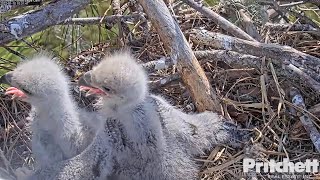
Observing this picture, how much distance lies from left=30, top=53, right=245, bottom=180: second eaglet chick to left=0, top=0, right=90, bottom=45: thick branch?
0.41 metres

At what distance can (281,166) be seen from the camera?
348cm

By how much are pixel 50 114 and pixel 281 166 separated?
127 centimetres

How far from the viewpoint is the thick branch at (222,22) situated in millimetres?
3873

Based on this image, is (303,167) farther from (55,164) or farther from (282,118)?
(55,164)

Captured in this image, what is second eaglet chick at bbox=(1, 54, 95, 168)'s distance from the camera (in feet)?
11.2

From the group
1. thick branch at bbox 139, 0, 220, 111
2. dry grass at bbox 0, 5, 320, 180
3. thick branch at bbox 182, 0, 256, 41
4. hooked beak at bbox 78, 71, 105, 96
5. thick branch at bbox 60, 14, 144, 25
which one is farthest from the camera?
thick branch at bbox 60, 14, 144, 25

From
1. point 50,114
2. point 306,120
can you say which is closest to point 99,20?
point 50,114

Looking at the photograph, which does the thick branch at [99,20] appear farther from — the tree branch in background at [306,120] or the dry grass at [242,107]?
the tree branch in background at [306,120]

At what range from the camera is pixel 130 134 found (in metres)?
3.38

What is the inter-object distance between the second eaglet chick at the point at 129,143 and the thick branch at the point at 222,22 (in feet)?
2.26

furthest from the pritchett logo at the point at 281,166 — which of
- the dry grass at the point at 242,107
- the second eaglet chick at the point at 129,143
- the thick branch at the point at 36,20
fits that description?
the thick branch at the point at 36,20

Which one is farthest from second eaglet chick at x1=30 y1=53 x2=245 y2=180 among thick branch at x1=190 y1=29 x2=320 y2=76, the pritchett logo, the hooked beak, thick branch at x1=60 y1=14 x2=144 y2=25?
→ thick branch at x1=60 y1=14 x2=144 y2=25

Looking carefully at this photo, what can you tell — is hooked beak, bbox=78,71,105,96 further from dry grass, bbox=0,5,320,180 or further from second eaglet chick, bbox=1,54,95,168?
dry grass, bbox=0,5,320,180

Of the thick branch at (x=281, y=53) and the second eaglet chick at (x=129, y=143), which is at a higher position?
the thick branch at (x=281, y=53)
